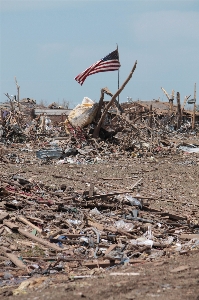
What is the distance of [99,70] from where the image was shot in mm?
16906

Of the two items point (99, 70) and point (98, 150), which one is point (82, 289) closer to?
point (98, 150)

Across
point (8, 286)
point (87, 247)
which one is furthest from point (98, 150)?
point (8, 286)

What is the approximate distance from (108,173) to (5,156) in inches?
139

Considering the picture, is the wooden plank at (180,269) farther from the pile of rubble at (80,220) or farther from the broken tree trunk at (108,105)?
the broken tree trunk at (108,105)

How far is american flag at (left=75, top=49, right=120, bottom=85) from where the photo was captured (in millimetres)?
16844

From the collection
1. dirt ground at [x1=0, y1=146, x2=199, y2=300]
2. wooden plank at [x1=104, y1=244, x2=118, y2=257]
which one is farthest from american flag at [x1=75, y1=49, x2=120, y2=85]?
wooden plank at [x1=104, y1=244, x2=118, y2=257]

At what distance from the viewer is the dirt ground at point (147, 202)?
14.1 ft

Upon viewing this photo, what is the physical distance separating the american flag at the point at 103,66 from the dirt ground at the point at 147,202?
3283 millimetres

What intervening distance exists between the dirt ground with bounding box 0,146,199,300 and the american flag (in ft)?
10.8

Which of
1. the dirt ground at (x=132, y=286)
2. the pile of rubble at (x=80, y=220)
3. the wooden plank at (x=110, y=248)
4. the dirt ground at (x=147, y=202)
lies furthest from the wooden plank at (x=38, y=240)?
the dirt ground at (x=132, y=286)

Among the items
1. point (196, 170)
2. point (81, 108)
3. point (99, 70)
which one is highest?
point (99, 70)

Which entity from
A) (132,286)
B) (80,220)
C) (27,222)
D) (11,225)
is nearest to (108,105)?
(80,220)

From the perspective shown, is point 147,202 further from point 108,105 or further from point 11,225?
point 108,105

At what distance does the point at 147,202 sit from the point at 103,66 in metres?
8.89
